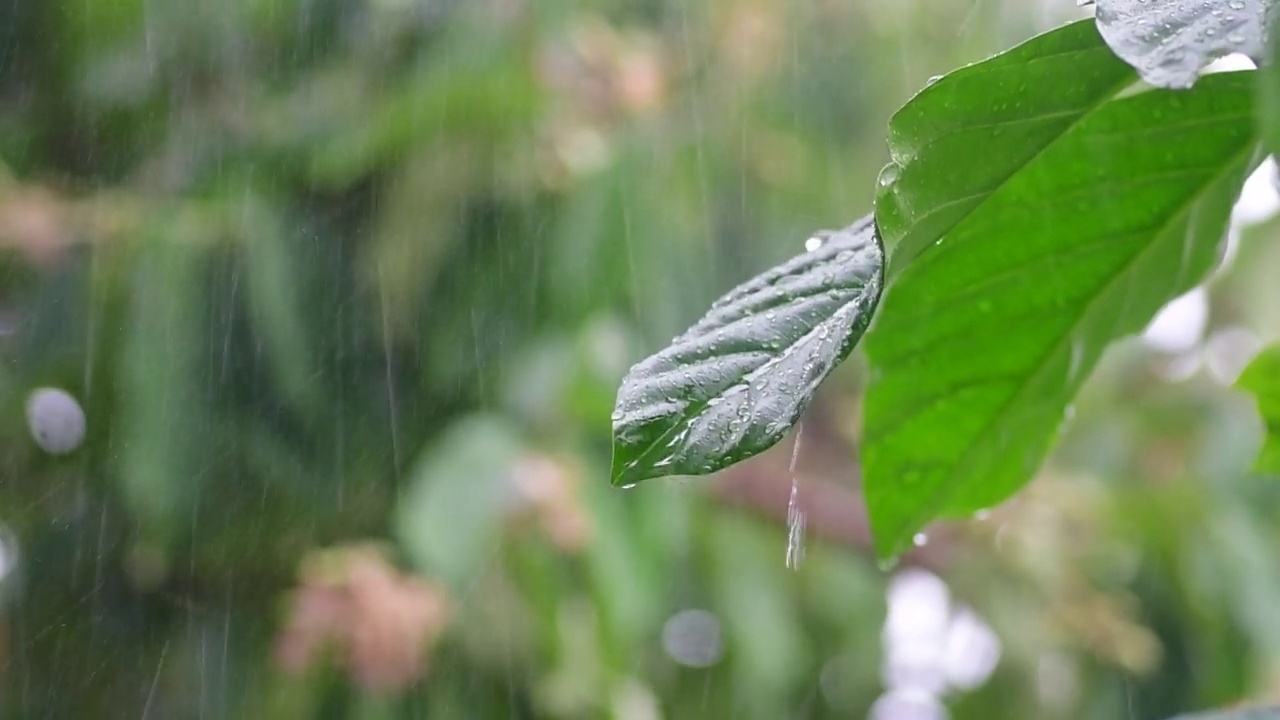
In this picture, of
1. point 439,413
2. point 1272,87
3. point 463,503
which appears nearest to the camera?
point 1272,87

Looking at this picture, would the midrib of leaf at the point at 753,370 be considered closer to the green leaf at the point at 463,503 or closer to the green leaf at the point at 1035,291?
the green leaf at the point at 1035,291

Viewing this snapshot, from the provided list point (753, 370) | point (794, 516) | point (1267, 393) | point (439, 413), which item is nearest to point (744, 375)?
point (753, 370)

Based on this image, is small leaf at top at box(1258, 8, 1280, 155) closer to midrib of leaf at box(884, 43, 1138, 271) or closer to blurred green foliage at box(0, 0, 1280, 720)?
midrib of leaf at box(884, 43, 1138, 271)

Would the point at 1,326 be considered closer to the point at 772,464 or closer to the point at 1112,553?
the point at 772,464

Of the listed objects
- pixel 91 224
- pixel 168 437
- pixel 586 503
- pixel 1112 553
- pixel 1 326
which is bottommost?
pixel 1112 553

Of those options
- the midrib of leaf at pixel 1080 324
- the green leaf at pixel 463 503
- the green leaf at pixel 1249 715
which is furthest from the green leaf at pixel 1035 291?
the green leaf at pixel 463 503

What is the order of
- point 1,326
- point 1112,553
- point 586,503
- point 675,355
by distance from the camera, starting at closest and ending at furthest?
point 675,355
point 586,503
point 1,326
point 1112,553

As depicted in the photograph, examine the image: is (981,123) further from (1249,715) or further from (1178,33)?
(1249,715)

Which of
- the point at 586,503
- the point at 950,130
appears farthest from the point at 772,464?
the point at 950,130
